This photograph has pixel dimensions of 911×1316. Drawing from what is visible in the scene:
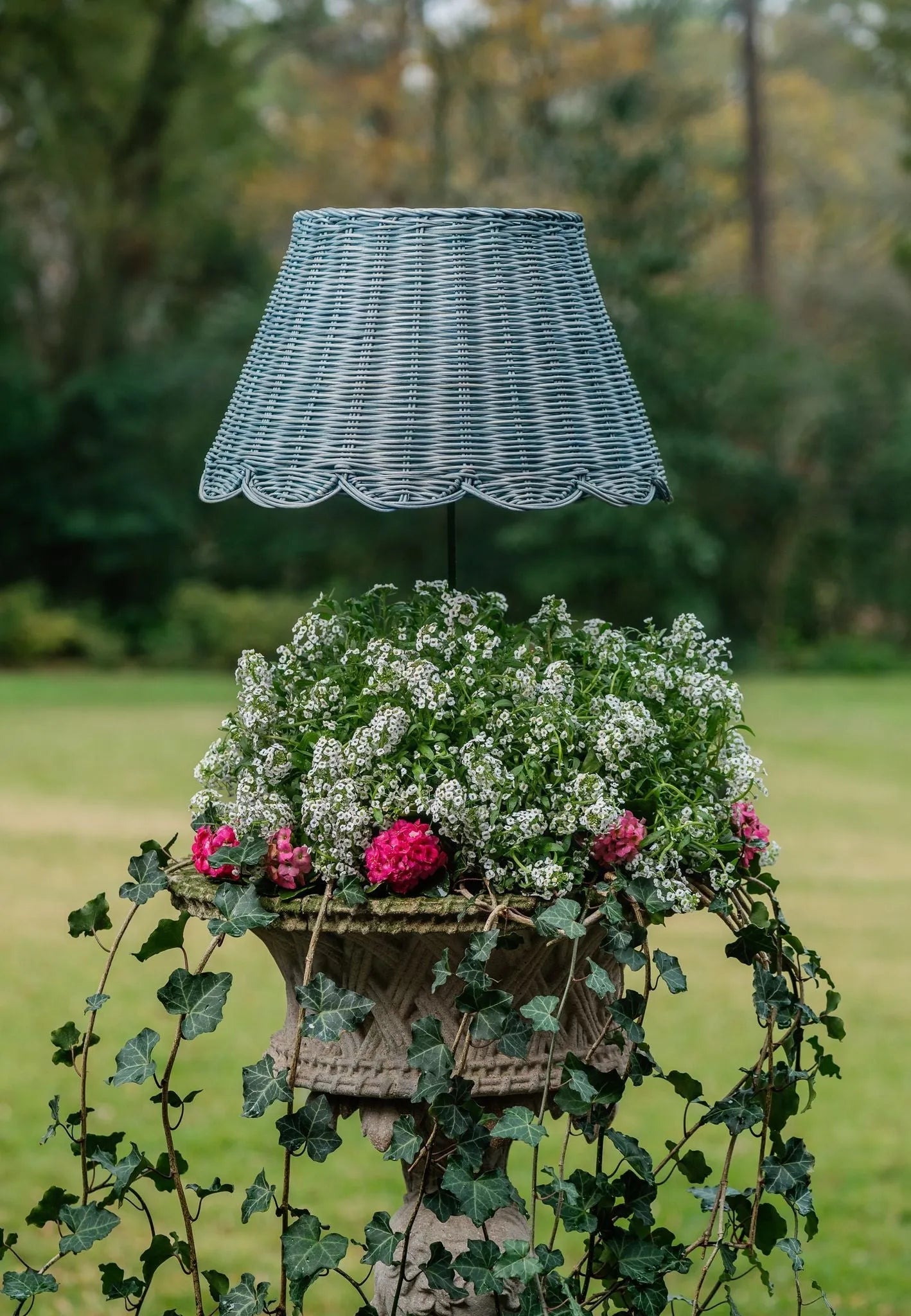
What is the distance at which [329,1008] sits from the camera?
2.10 m

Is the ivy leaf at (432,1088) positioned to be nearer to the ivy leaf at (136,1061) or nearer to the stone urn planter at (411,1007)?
the stone urn planter at (411,1007)

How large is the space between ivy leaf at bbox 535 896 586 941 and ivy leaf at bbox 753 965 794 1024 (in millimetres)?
315

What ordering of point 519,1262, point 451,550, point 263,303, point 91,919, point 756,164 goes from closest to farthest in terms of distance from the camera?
1. point 519,1262
2. point 91,919
3. point 451,550
4. point 263,303
5. point 756,164

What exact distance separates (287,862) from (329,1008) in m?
0.23

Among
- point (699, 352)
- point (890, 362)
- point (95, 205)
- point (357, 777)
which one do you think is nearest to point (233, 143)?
point (95, 205)

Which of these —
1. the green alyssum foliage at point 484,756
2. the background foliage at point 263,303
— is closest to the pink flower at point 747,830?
the green alyssum foliage at point 484,756

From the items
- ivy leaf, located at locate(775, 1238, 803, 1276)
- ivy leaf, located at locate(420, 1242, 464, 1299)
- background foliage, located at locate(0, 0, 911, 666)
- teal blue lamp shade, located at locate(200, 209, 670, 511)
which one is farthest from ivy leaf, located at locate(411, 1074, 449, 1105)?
background foliage, located at locate(0, 0, 911, 666)

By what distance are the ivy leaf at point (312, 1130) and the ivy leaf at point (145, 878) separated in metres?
0.37

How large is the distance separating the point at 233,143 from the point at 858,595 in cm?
1047

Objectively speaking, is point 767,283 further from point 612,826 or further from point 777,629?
point 612,826

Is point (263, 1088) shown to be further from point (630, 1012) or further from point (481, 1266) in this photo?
point (630, 1012)

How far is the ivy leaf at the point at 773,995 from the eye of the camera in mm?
2215

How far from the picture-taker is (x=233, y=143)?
21.9m

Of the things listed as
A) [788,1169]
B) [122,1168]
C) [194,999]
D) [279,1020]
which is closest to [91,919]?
[194,999]
